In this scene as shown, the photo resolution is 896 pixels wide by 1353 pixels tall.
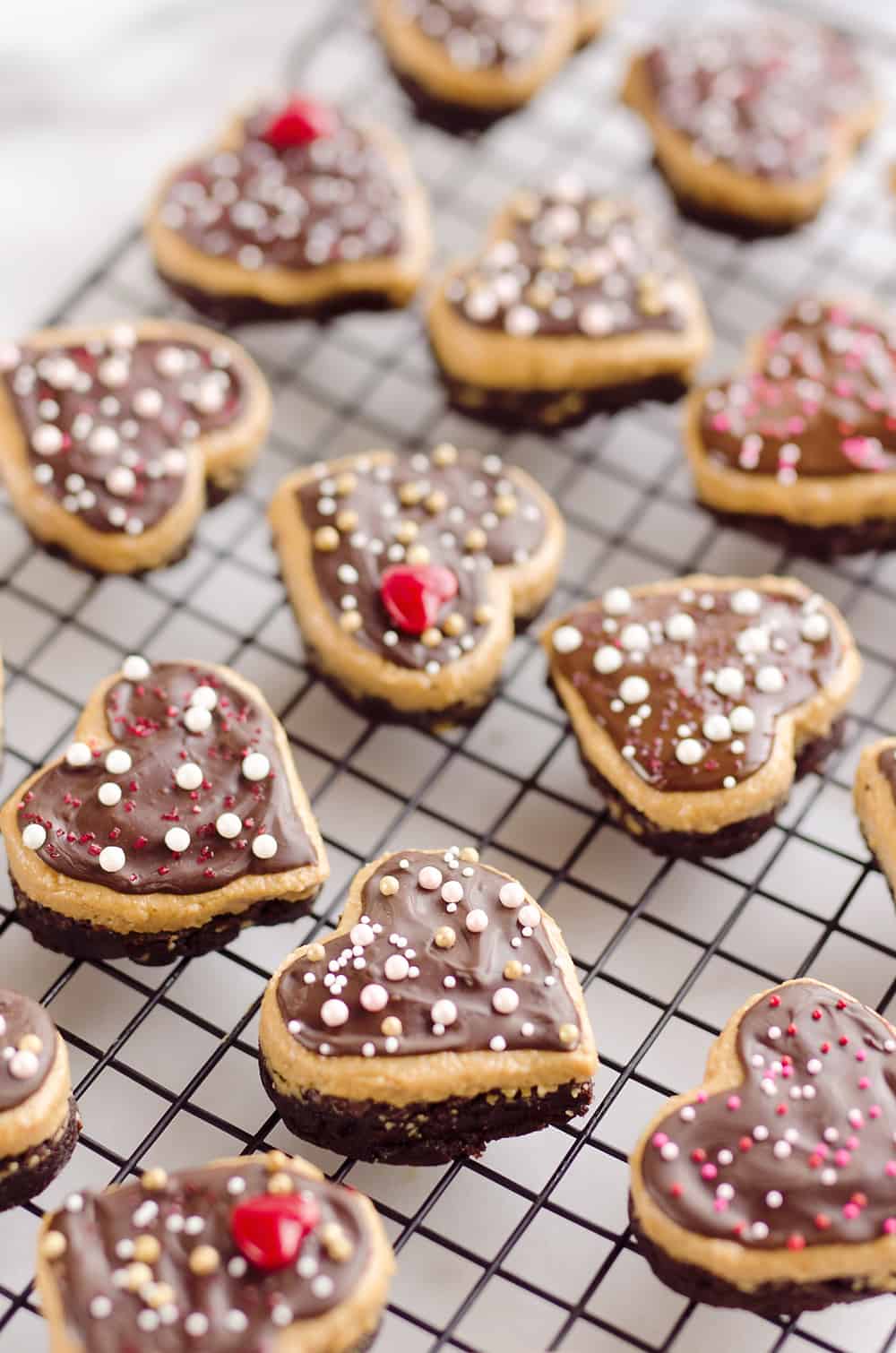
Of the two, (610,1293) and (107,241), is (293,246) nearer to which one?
(107,241)

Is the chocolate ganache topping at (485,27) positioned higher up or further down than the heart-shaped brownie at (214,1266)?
higher up

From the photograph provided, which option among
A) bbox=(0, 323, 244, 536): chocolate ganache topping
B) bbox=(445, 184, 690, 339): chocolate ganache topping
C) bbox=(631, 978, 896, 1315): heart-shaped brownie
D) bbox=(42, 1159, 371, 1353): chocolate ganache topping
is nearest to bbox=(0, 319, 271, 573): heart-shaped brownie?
bbox=(0, 323, 244, 536): chocolate ganache topping

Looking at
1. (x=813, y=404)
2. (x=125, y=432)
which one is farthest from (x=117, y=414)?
(x=813, y=404)

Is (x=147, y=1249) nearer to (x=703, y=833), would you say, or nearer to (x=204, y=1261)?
(x=204, y=1261)

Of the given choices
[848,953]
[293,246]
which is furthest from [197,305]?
[848,953]

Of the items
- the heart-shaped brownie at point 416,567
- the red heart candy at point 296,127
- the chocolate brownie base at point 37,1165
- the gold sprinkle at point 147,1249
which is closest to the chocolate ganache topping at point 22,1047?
the chocolate brownie base at point 37,1165

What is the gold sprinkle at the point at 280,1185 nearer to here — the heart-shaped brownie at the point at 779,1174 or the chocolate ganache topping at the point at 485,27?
the heart-shaped brownie at the point at 779,1174

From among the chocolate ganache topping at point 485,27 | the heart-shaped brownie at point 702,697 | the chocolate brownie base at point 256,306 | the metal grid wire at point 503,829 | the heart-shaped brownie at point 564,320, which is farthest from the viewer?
the chocolate ganache topping at point 485,27
